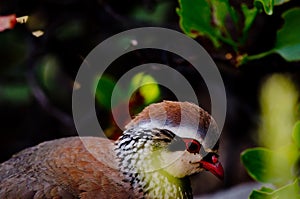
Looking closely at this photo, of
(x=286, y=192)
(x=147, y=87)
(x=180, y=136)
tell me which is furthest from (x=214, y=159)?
(x=147, y=87)

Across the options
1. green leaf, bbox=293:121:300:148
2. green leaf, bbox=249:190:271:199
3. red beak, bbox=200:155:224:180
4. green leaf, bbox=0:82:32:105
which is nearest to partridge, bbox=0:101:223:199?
red beak, bbox=200:155:224:180

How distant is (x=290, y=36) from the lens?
2.59m

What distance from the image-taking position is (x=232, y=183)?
3.79 meters

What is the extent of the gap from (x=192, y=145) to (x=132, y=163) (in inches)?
9.4

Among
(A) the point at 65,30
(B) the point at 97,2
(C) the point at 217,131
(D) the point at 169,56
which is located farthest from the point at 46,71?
(C) the point at 217,131

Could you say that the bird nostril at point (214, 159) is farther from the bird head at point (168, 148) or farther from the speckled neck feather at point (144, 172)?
the speckled neck feather at point (144, 172)

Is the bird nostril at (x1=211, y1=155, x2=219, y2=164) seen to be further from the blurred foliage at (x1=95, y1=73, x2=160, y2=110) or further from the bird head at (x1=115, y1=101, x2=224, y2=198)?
the blurred foliage at (x1=95, y1=73, x2=160, y2=110)

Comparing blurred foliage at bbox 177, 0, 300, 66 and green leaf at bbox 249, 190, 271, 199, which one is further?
blurred foliage at bbox 177, 0, 300, 66

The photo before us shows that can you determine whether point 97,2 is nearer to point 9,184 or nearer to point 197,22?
point 197,22

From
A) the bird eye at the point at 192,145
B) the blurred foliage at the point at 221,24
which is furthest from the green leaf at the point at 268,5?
the bird eye at the point at 192,145

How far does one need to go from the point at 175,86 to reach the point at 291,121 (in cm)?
43

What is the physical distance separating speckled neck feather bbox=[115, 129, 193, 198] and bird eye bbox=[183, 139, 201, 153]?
0.13 m

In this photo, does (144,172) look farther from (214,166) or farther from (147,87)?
(147,87)

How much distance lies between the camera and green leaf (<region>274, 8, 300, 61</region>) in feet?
8.39
